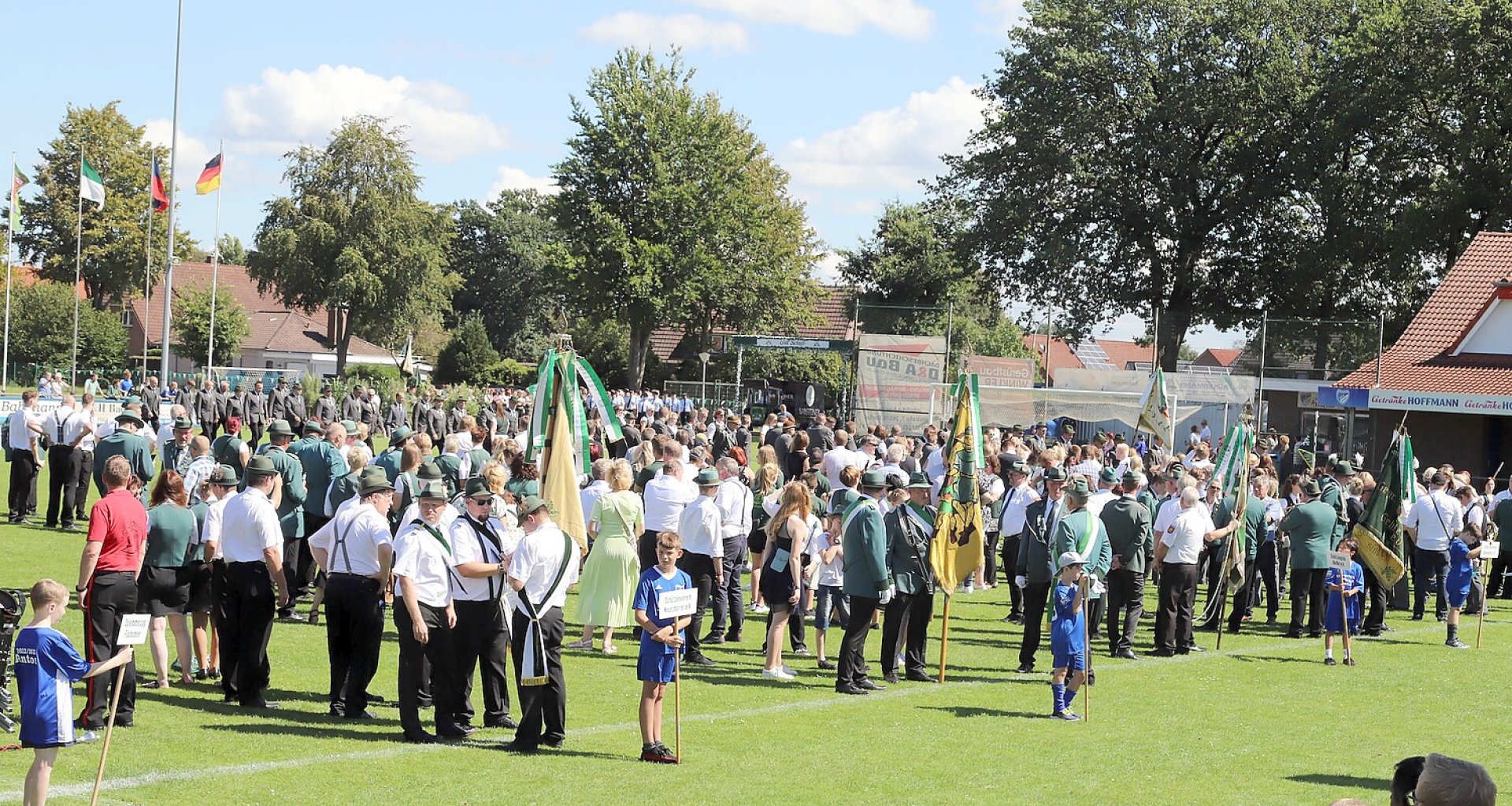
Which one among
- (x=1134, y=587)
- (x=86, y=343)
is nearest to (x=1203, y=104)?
(x=1134, y=587)

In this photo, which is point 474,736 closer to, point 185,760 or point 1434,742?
point 185,760

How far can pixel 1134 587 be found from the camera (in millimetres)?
14586

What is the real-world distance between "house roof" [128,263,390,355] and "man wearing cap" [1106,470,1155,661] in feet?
241

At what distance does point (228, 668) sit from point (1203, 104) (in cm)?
4224

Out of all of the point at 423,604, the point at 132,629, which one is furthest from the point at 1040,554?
the point at 132,629

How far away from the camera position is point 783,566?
12.9m

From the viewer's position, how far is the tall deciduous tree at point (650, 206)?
5556 centimetres

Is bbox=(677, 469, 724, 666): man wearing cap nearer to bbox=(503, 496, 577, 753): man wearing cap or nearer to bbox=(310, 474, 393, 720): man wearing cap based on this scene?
bbox=(503, 496, 577, 753): man wearing cap

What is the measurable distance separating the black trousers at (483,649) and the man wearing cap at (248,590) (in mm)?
1506

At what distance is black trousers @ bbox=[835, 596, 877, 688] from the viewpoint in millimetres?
12055

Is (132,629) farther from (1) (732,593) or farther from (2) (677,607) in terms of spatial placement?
(1) (732,593)

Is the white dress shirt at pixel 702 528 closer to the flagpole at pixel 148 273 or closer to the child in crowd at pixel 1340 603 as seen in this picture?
the child in crowd at pixel 1340 603

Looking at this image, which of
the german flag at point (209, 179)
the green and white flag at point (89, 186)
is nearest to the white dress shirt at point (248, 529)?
the german flag at point (209, 179)

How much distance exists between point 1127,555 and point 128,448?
11567 mm
